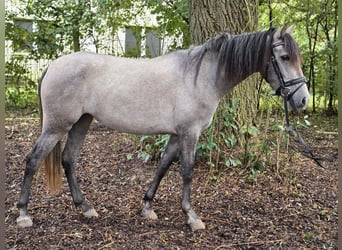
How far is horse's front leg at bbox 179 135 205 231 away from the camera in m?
2.45

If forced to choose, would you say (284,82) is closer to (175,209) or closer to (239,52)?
(239,52)

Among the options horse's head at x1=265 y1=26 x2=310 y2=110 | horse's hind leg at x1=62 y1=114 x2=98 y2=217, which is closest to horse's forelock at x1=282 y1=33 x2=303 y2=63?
horse's head at x1=265 y1=26 x2=310 y2=110

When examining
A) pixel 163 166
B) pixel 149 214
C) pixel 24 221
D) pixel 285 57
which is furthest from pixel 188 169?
pixel 24 221

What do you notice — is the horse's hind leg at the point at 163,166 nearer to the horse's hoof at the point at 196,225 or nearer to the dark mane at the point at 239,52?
the horse's hoof at the point at 196,225

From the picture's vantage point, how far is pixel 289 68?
7.39 ft

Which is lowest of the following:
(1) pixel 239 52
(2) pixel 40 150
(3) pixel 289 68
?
(2) pixel 40 150

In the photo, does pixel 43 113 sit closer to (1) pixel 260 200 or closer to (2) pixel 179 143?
(2) pixel 179 143

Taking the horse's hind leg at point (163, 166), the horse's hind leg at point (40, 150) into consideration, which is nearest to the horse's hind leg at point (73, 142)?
the horse's hind leg at point (40, 150)

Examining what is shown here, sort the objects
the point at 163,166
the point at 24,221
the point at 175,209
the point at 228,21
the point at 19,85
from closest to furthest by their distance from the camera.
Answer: the point at 24,221
the point at 163,166
the point at 175,209
the point at 228,21
the point at 19,85

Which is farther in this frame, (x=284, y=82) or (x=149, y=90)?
(x=149, y=90)

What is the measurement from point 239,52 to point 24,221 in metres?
1.83

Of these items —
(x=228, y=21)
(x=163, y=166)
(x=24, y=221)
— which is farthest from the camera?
(x=228, y=21)

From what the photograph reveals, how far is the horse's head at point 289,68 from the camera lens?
2.23 m

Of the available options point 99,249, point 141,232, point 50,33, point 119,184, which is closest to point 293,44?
point 141,232
